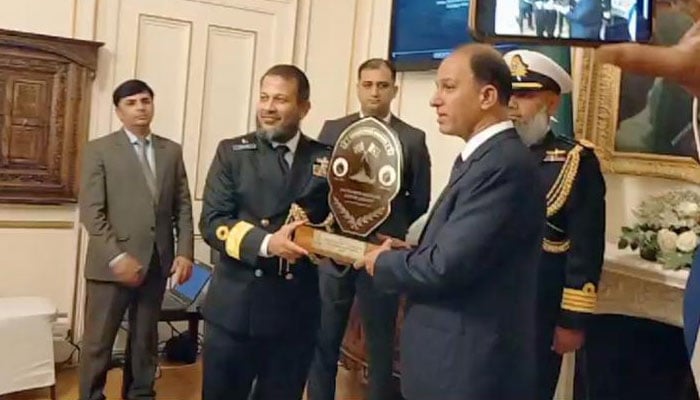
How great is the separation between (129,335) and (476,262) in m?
2.24

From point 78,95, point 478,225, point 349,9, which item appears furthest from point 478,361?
point 349,9

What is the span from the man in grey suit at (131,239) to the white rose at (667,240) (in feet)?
5.69

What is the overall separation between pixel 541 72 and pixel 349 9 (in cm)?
252

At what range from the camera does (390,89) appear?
3.37m

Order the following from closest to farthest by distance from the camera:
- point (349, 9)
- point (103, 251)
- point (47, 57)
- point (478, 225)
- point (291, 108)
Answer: point (478, 225) → point (291, 108) → point (103, 251) → point (47, 57) → point (349, 9)

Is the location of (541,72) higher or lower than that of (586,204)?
higher

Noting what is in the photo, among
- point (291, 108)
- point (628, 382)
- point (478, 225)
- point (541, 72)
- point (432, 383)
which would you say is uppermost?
point (541, 72)

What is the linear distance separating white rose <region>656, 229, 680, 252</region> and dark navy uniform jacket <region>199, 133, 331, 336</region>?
1.11 metres

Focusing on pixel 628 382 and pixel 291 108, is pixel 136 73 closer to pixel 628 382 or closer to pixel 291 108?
pixel 291 108

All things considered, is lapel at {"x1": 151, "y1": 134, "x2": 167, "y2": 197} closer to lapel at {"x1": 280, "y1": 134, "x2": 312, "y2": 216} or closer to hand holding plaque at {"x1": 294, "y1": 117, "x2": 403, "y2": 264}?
lapel at {"x1": 280, "y1": 134, "x2": 312, "y2": 216}

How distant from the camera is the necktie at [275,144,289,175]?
92.7 inches

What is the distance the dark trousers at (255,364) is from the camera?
2.35 m

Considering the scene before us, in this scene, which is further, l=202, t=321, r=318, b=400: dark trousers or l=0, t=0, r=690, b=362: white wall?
l=0, t=0, r=690, b=362: white wall

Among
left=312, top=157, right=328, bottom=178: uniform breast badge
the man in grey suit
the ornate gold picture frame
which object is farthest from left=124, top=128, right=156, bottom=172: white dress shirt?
the ornate gold picture frame
